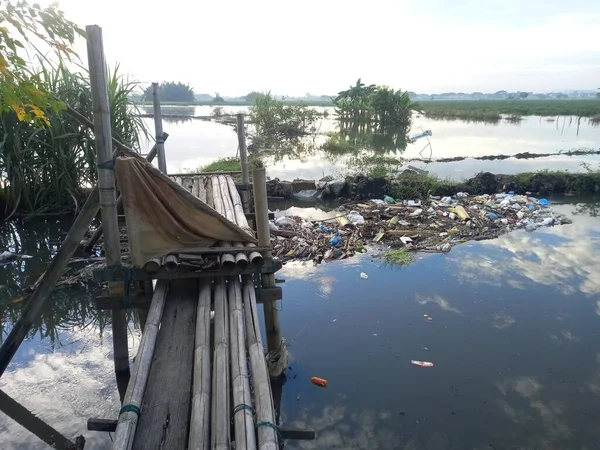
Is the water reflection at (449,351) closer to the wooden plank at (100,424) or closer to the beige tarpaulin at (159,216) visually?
the wooden plank at (100,424)

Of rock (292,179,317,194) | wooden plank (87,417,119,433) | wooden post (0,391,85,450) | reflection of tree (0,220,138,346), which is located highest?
rock (292,179,317,194)

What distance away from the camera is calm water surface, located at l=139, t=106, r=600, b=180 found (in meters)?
15.7

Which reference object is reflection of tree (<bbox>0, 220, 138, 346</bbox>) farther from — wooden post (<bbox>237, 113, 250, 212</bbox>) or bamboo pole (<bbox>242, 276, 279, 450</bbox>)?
bamboo pole (<bbox>242, 276, 279, 450</bbox>)

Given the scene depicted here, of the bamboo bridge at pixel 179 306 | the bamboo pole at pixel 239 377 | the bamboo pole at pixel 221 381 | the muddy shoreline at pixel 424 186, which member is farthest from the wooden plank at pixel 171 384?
the muddy shoreline at pixel 424 186

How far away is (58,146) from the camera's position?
8.52 meters

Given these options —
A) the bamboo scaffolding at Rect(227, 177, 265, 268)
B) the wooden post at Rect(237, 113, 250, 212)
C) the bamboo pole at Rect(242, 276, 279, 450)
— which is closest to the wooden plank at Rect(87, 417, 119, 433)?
the bamboo pole at Rect(242, 276, 279, 450)

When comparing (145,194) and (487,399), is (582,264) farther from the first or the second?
(145,194)

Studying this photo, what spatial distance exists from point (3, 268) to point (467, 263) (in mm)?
→ 8124

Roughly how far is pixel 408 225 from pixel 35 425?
7.48 meters

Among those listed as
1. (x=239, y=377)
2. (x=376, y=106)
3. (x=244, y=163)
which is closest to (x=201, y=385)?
(x=239, y=377)

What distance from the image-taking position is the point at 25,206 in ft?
30.3

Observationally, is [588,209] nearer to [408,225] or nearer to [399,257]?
[408,225]

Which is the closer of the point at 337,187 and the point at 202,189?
the point at 202,189

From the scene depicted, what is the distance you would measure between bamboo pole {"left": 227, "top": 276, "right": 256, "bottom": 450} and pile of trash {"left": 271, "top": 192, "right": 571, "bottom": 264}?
4272mm
